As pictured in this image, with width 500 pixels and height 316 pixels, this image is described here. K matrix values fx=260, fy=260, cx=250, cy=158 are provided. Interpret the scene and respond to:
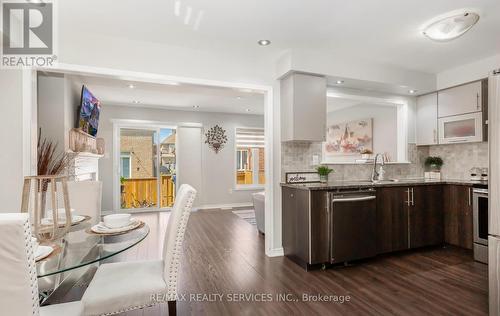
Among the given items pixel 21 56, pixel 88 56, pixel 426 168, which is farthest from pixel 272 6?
pixel 426 168

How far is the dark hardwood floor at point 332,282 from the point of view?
210 cm

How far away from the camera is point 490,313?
6.11 feet

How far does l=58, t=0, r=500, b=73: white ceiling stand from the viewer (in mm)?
2193

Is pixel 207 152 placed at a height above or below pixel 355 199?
above

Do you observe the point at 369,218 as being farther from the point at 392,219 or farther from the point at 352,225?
the point at 392,219

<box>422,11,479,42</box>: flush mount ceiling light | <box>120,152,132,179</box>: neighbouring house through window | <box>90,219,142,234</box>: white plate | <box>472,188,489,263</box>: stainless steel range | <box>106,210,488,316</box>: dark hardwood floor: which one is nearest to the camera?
<box>90,219,142,234</box>: white plate

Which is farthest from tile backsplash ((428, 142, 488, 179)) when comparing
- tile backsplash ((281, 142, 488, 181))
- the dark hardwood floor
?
the dark hardwood floor

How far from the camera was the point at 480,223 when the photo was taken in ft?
10.2

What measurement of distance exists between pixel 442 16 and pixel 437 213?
2491 millimetres

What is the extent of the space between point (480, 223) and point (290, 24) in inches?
126

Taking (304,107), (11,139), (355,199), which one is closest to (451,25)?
(304,107)

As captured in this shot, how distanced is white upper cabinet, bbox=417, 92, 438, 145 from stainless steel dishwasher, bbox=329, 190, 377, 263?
1714 mm

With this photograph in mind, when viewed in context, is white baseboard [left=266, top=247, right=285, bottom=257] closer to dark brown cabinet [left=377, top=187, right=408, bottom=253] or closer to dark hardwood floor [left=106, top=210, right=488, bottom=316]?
dark hardwood floor [left=106, top=210, right=488, bottom=316]

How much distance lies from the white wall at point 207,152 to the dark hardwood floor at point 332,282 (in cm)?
290
